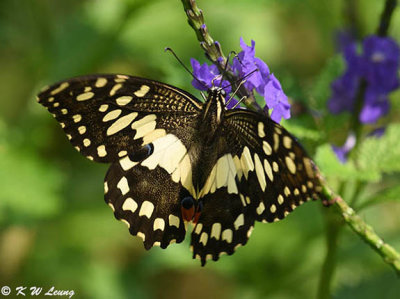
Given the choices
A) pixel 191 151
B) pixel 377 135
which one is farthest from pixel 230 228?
pixel 377 135

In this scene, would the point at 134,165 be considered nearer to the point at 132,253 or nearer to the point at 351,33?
the point at 351,33

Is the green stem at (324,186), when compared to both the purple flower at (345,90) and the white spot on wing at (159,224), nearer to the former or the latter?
the white spot on wing at (159,224)

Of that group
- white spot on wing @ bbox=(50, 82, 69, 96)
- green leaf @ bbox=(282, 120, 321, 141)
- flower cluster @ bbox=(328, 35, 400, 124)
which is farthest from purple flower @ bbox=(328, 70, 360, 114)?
white spot on wing @ bbox=(50, 82, 69, 96)

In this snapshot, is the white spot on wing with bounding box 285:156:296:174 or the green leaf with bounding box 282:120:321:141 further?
the green leaf with bounding box 282:120:321:141

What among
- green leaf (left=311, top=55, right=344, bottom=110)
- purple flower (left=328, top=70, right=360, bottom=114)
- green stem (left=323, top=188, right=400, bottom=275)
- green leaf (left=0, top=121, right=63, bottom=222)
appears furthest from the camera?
green leaf (left=0, top=121, right=63, bottom=222)

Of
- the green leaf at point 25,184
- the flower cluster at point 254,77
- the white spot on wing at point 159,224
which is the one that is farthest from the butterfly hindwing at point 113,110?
the green leaf at point 25,184

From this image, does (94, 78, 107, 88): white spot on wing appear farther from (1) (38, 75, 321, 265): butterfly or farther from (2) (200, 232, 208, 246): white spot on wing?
(2) (200, 232, 208, 246): white spot on wing

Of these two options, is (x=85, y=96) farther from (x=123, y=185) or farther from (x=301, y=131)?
(x=301, y=131)
